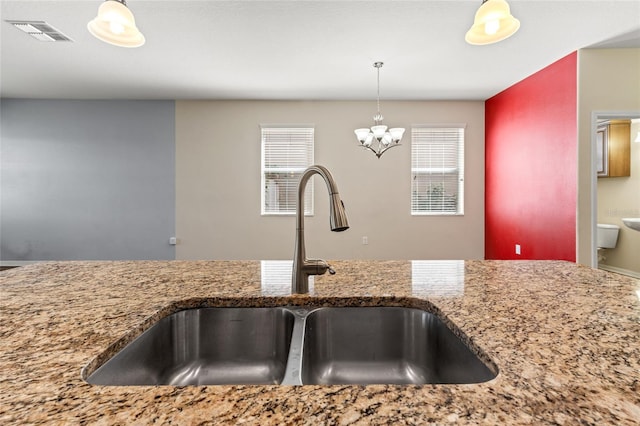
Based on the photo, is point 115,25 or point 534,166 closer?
point 115,25

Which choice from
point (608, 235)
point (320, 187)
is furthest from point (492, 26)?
point (608, 235)

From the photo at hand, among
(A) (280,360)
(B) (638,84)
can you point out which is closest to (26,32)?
(A) (280,360)

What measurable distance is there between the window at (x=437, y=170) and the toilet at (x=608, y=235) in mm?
2184

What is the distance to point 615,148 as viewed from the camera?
4.91m

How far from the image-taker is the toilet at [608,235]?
193 inches

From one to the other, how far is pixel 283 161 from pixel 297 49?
2.02 m

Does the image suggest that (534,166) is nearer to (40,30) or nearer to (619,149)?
(619,149)

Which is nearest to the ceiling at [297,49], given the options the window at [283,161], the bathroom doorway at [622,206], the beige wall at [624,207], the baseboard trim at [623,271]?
the window at [283,161]

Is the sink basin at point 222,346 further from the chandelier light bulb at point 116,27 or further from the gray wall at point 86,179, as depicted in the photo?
the gray wall at point 86,179

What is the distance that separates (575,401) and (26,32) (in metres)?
4.46

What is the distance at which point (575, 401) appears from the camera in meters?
0.43

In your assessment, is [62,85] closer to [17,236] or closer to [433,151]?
[17,236]

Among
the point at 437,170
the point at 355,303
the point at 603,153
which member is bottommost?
the point at 355,303

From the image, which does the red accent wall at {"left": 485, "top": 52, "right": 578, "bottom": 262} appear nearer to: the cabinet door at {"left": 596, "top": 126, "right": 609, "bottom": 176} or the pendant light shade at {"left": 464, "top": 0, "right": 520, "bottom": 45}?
the cabinet door at {"left": 596, "top": 126, "right": 609, "bottom": 176}
